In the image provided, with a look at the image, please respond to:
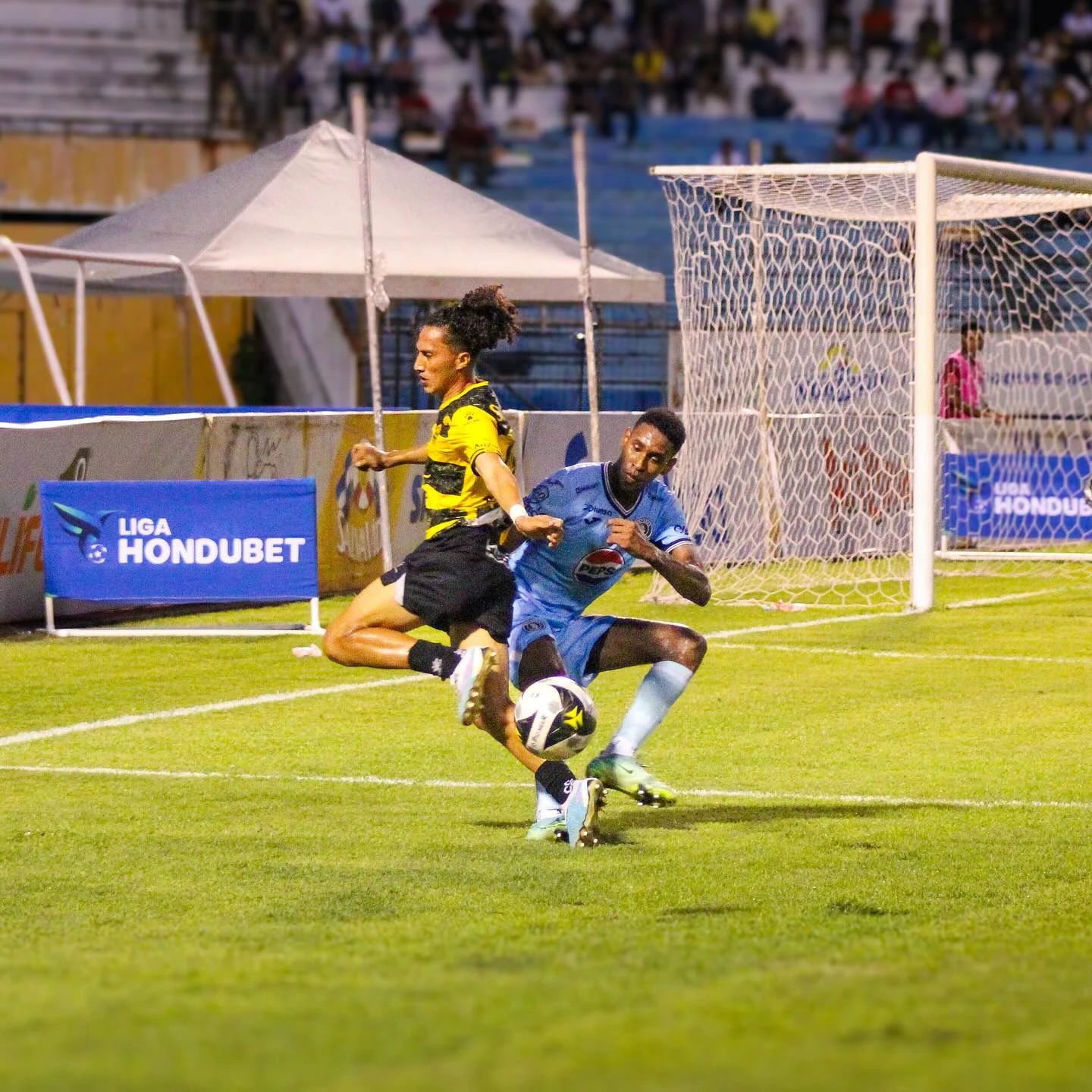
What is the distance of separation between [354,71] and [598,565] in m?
27.0

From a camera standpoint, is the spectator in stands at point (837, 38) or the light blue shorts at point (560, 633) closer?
the light blue shorts at point (560, 633)

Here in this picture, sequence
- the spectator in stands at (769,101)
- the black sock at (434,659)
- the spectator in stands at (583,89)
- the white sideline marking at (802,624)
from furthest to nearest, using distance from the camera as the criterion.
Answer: the spectator in stands at (769,101) < the spectator in stands at (583,89) < the white sideline marking at (802,624) < the black sock at (434,659)

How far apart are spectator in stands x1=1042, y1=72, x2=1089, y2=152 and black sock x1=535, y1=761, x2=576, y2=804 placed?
2884 cm

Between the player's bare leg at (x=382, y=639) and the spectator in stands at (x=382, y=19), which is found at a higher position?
the spectator in stands at (x=382, y=19)

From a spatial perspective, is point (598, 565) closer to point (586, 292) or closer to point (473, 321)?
point (473, 321)

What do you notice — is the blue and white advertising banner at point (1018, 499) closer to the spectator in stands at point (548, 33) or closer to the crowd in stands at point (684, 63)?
the crowd in stands at point (684, 63)

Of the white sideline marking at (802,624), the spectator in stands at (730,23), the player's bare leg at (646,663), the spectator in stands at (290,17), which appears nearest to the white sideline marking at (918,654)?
the white sideline marking at (802,624)

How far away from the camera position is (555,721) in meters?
7.81

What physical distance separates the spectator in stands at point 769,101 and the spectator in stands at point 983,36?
12.1 feet

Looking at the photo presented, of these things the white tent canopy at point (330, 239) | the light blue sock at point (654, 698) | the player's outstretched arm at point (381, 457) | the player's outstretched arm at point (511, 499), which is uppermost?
the white tent canopy at point (330, 239)

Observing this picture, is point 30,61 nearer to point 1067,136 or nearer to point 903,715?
point 1067,136

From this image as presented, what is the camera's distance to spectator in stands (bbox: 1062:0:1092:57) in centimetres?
3769

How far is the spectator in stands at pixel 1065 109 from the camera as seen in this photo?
35.1 meters

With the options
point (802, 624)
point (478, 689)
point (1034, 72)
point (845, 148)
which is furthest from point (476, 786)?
point (1034, 72)
